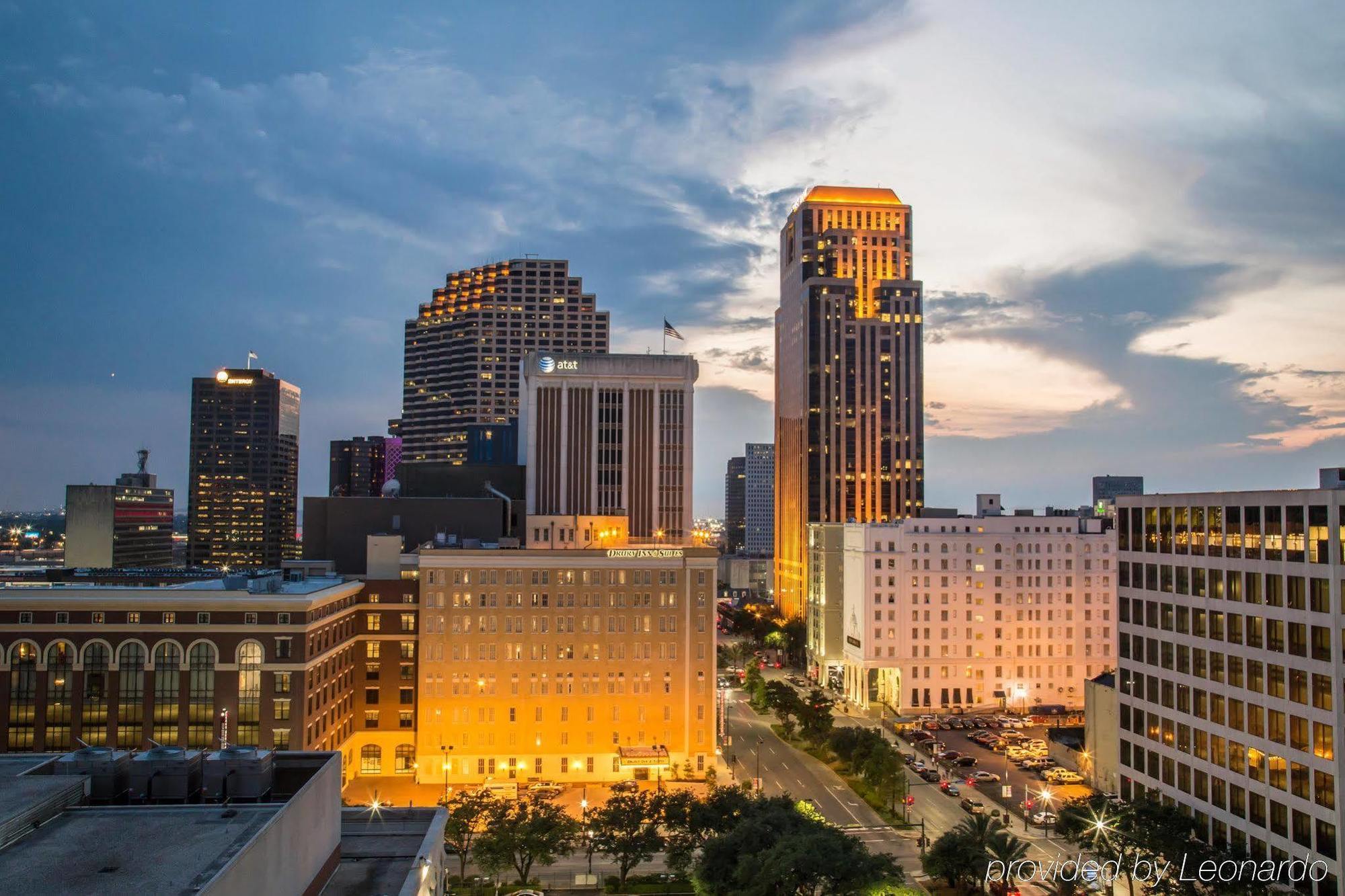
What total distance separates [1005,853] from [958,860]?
3.28 metres

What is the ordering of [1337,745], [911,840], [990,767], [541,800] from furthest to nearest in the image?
[990,767]
[911,840]
[541,800]
[1337,745]

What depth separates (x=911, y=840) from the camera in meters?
87.8

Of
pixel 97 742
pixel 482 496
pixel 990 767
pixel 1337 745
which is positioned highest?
pixel 482 496

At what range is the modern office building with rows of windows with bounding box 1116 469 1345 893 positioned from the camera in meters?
63.8

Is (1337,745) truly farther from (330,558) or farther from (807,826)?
(330,558)

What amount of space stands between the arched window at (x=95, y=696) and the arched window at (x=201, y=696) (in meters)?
7.94

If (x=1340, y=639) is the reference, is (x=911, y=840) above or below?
below

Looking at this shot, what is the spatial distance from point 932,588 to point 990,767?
4006 centimetres

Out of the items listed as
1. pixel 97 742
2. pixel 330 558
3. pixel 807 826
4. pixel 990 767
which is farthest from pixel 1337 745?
pixel 330 558

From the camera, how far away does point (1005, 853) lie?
66812 millimetres

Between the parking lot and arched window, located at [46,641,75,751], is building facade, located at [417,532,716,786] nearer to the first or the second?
the parking lot

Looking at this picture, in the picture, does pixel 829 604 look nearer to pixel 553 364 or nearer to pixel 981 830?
pixel 553 364

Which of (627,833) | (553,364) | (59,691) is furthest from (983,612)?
(59,691)

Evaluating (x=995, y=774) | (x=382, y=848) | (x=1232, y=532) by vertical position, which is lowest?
(x=995, y=774)
